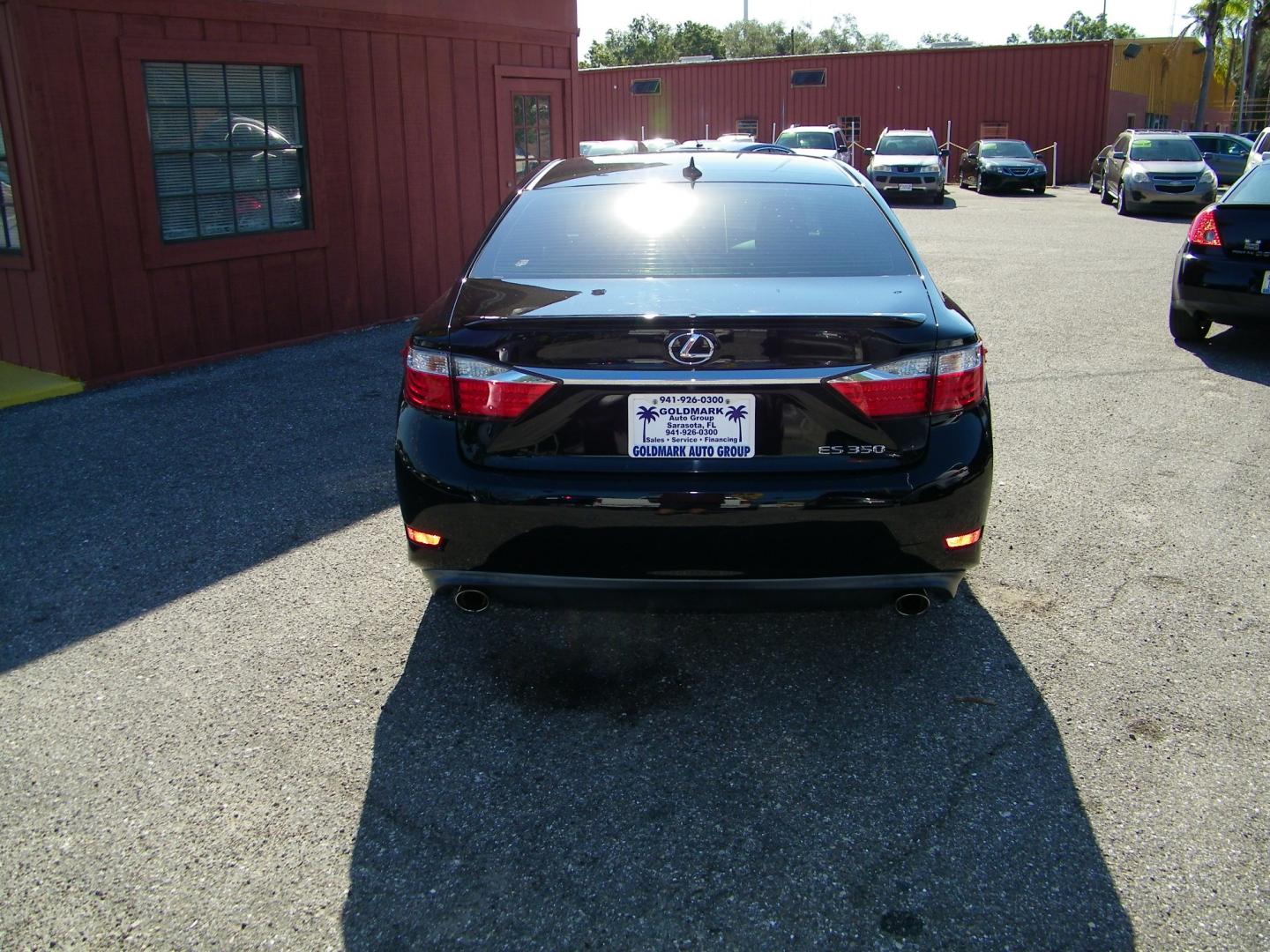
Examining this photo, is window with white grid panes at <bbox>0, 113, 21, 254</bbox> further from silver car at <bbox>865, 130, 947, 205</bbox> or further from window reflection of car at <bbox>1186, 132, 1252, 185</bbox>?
window reflection of car at <bbox>1186, 132, 1252, 185</bbox>

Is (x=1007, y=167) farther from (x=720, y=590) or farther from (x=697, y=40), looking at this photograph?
(x=697, y=40)

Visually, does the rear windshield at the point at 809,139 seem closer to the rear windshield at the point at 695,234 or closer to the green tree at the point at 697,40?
the rear windshield at the point at 695,234

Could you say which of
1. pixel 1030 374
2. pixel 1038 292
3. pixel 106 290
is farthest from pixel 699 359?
pixel 1038 292

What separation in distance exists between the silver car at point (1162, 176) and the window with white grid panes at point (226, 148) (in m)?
17.3

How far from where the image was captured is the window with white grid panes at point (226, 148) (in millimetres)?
8188

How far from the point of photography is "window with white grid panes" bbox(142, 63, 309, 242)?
819 cm

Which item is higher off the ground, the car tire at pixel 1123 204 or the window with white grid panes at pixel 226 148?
the window with white grid panes at pixel 226 148

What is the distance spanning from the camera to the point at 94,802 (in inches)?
117

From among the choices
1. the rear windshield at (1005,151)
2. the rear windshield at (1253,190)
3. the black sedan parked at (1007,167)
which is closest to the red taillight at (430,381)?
the rear windshield at (1253,190)

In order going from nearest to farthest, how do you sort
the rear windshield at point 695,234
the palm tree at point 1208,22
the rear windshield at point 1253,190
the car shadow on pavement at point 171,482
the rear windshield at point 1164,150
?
the rear windshield at point 695,234
the car shadow on pavement at point 171,482
the rear windshield at point 1253,190
the rear windshield at point 1164,150
the palm tree at point 1208,22

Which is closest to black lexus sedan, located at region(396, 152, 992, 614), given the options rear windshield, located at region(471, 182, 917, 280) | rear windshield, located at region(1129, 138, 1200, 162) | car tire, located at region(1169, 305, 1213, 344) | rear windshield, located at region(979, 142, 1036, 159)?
rear windshield, located at region(471, 182, 917, 280)

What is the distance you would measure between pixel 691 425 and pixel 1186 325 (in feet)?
23.4

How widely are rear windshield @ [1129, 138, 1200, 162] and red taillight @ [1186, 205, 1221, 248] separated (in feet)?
50.1

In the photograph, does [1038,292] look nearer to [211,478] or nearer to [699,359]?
[211,478]
